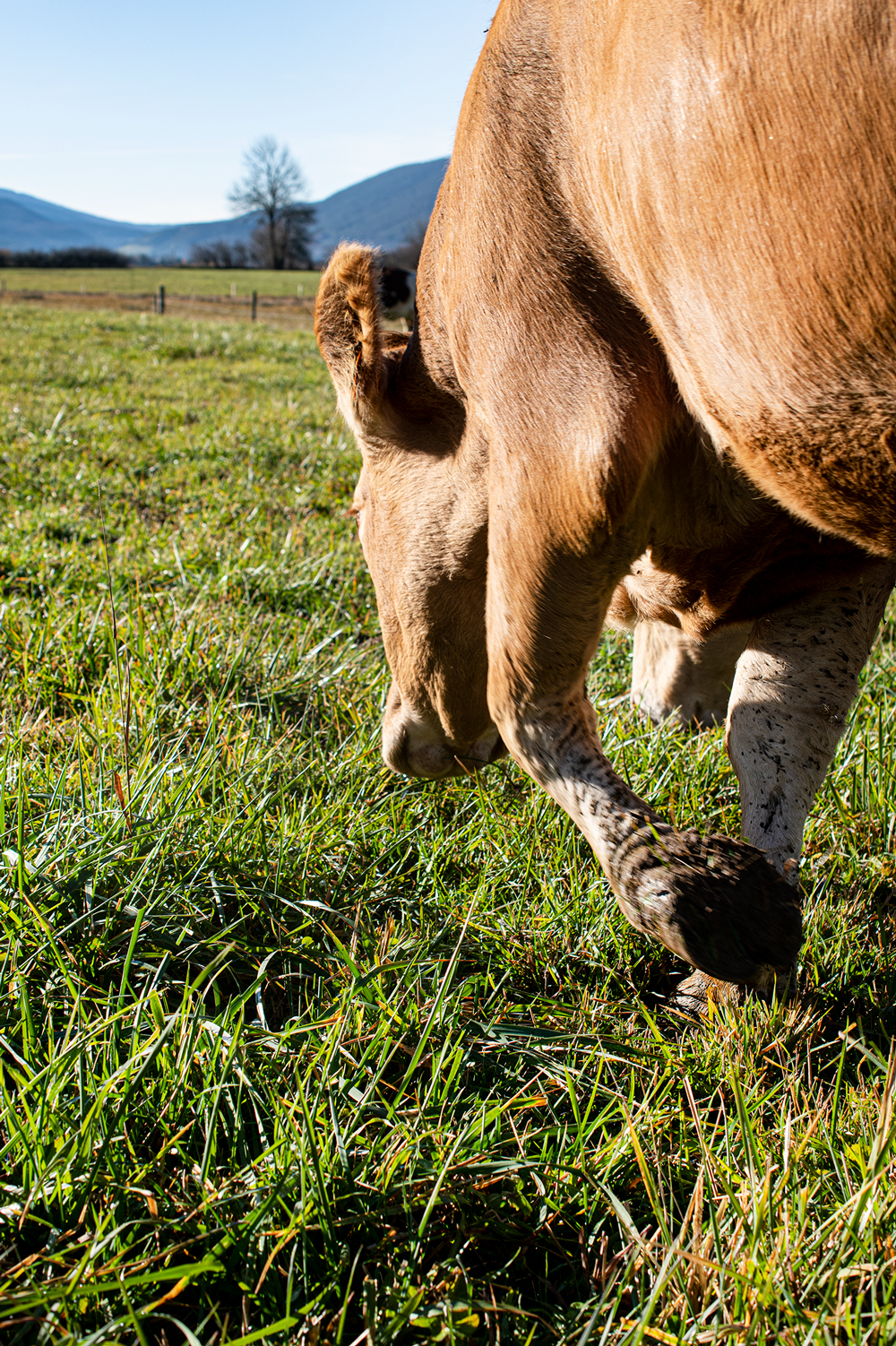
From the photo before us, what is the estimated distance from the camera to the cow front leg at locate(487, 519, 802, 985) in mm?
1799

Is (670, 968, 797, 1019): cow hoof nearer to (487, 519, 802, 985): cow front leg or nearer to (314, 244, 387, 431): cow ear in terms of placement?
(487, 519, 802, 985): cow front leg

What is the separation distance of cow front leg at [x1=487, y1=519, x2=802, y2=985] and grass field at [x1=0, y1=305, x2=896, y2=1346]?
258mm

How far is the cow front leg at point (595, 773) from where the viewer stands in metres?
1.80

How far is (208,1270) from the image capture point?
1.35m

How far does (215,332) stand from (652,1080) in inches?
740

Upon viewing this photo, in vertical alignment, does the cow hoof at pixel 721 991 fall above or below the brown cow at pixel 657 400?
below

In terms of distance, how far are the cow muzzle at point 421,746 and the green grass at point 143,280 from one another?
147ft

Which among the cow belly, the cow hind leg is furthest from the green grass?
the cow belly

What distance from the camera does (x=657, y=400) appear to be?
5.93 feet

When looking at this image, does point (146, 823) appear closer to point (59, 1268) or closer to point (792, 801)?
point (59, 1268)

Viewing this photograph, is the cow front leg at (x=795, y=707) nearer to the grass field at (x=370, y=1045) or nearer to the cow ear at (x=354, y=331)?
the grass field at (x=370, y=1045)

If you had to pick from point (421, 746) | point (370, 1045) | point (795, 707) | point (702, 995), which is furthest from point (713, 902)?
point (421, 746)

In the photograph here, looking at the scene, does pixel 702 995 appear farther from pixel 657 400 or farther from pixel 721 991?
pixel 657 400

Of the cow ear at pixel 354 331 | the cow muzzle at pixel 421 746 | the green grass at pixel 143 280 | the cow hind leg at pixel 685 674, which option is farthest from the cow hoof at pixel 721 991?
the green grass at pixel 143 280
